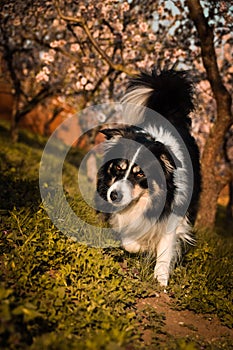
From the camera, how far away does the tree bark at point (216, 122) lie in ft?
20.1

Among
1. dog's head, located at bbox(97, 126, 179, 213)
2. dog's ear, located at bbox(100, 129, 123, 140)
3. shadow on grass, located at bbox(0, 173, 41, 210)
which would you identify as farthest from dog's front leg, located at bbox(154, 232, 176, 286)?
shadow on grass, located at bbox(0, 173, 41, 210)

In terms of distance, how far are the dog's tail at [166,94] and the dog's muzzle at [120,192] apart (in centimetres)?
129

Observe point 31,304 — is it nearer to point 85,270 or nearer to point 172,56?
point 85,270

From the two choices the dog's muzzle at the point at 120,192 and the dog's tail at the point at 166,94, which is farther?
the dog's tail at the point at 166,94

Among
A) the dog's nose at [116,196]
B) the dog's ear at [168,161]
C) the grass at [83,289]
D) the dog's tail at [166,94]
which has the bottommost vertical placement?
the grass at [83,289]

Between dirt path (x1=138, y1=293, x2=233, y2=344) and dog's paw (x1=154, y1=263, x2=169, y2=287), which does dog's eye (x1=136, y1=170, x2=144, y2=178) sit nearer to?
dog's paw (x1=154, y1=263, x2=169, y2=287)

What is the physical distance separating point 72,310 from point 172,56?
6.12 meters

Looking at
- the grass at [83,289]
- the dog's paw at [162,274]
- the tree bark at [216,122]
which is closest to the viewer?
the grass at [83,289]

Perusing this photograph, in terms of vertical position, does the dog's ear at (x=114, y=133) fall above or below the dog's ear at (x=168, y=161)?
above

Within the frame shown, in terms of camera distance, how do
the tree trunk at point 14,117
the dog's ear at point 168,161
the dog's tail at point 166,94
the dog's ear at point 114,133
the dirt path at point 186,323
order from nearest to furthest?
the dirt path at point 186,323 < the dog's ear at point 168,161 < the dog's ear at point 114,133 < the dog's tail at point 166,94 < the tree trunk at point 14,117

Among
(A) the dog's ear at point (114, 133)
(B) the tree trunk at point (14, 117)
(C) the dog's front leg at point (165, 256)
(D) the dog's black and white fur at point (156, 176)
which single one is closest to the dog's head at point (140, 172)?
(D) the dog's black and white fur at point (156, 176)

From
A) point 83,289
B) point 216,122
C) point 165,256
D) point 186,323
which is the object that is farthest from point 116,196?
point 216,122

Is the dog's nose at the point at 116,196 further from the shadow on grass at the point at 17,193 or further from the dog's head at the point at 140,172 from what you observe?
the shadow on grass at the point at 17,193

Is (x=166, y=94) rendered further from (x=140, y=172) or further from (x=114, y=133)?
(x=140, y=172)
